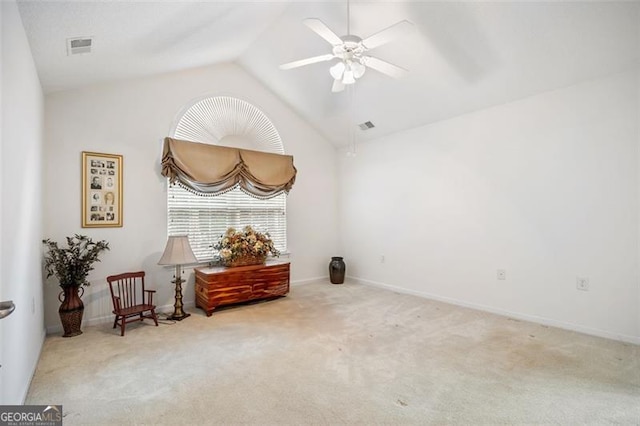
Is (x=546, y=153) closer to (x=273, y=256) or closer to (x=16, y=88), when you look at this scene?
(x=273, y=256)

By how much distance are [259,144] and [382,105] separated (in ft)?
6.97

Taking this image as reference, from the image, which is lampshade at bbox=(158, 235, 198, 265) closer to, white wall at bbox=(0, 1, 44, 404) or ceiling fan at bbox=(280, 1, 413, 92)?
white wall at bbox=(0, 1, 44, 404)

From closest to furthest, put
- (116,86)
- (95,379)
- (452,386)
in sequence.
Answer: (452,386) < (95,379) < (116,86)

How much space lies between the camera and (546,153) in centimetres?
356

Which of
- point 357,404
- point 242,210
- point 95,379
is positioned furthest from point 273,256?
point 357,404

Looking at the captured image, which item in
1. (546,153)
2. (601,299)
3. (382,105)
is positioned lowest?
(601,299)

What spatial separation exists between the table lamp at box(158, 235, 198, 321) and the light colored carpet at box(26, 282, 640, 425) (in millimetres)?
217

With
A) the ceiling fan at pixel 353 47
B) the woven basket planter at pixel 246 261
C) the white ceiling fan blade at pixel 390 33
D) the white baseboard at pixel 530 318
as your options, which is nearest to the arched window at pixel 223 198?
the woven basket planter at pixel 246 261

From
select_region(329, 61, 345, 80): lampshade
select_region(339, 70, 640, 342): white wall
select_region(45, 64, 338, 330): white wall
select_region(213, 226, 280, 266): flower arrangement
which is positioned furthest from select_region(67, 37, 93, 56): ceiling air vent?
select_region(339, 70, 640, 342): white wall

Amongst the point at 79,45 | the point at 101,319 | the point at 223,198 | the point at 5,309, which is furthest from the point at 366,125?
the point at 5,309

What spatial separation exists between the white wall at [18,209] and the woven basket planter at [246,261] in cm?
203

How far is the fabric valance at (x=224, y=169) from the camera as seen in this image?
13.8 feet

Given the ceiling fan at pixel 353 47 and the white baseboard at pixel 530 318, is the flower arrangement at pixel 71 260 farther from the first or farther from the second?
the white baseboard at pixel 530 318

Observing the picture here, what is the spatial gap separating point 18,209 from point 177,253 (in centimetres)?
179
